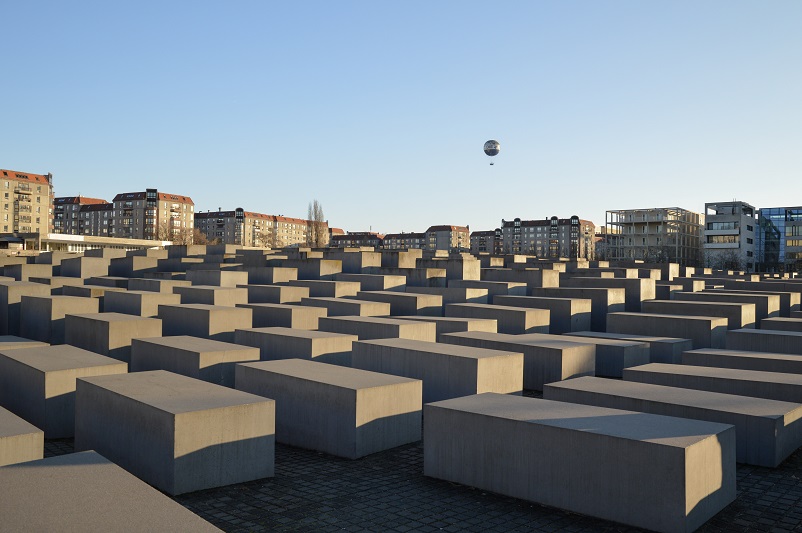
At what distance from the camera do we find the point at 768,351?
663 inches

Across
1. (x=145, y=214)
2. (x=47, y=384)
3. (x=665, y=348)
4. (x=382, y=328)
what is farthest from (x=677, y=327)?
(x=145, y=214)

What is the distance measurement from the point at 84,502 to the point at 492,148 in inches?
2315

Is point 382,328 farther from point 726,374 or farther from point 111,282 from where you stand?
point 111,282

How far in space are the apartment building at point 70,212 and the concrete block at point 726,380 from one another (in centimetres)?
16149

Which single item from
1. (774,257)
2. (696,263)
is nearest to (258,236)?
(696,263)

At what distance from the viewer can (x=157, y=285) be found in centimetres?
2577

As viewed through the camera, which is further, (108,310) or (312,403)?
(108,310)

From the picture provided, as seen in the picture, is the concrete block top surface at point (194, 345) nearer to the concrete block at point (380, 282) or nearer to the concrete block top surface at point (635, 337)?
the concrete block top surface at point (635, 337)

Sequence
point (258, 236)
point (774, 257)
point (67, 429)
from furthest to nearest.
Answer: point (258, 236) < point (774, 257) < point (67, 429)

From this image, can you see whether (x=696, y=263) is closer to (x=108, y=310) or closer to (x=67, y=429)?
(x=108, y=310)

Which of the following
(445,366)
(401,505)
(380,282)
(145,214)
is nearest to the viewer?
(401,505)

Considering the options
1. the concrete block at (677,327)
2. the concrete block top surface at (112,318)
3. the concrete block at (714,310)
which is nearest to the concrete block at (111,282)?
the concrete block top surface at (112,318)

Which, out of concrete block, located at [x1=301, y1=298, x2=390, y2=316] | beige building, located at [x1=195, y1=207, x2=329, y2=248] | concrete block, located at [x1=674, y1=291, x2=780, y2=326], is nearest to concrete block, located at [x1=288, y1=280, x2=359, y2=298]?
concrete block, located at [x1=301, y1=298, x2=390, y2=316]

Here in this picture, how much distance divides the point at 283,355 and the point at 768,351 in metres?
12.0
